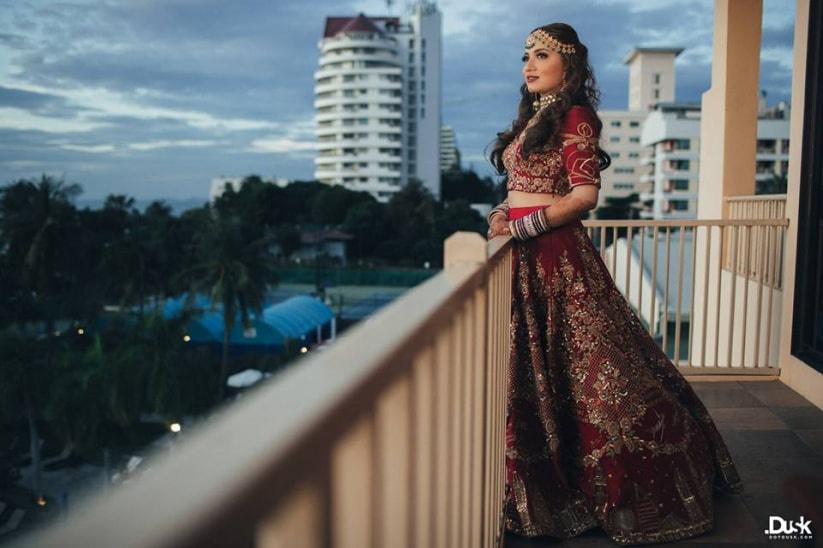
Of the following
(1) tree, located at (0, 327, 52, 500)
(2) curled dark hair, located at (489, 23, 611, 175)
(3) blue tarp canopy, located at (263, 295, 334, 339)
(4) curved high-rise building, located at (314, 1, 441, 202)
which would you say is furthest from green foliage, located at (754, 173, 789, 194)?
(2) curled dark hair, located at (489, 23, 611, 175)

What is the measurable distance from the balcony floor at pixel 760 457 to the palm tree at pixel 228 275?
31997mm

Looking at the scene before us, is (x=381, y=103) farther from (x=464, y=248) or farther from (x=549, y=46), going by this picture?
(x=464, y=248)

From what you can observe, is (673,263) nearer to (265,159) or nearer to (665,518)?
(665,518)

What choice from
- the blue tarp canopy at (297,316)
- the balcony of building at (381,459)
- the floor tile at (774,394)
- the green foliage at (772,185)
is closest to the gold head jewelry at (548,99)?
the balcony of building at (381,459)

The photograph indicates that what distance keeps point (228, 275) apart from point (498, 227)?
34.4 m

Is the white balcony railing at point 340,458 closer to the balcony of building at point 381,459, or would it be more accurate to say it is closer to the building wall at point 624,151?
the balcony of building at point 381,459

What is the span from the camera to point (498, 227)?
2.19 metres

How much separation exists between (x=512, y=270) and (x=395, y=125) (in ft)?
280

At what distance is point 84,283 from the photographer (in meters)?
40.5

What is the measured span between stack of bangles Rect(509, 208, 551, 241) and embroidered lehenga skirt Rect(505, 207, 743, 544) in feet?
0.24

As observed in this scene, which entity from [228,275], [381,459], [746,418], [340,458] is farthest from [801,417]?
[228,275]

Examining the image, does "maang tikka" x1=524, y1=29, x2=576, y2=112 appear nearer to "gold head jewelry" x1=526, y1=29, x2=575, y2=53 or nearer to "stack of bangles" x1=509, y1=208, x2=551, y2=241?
"gold head jewelry" x1=526, y1=29, x2=575, y2=53

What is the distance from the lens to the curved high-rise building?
279ft

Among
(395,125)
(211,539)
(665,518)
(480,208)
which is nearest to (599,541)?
(665,518)
